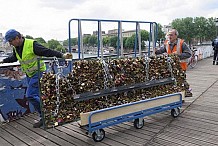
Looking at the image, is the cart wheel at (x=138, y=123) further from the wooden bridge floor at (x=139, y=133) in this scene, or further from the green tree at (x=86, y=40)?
the green tree at (x=86, y=40)

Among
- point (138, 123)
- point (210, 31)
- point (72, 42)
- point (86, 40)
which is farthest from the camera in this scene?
point (210, 31)

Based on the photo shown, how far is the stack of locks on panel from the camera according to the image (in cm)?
334

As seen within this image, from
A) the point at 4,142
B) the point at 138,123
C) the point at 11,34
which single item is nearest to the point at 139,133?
the point at 138,123

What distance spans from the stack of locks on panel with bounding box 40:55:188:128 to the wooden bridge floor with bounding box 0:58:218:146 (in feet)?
1.40

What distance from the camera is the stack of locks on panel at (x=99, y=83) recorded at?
3.34m

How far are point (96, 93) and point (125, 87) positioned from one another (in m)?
0.60

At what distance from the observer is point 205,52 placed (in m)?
17.3

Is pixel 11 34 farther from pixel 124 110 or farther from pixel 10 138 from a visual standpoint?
pixel 124 110

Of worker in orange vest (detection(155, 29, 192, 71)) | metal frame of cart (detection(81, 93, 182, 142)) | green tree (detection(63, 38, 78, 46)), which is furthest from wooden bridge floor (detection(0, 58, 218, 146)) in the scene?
green tree (detection(63, 38, 78, 46))

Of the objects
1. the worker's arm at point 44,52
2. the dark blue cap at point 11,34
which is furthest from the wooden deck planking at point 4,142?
the dark blue cap at point 11,34

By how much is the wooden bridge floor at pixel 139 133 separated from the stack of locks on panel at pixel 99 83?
1.40ft

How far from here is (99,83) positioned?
12.5 ft

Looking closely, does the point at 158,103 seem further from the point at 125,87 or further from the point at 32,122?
the point at 32,122

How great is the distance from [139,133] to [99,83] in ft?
3.33
